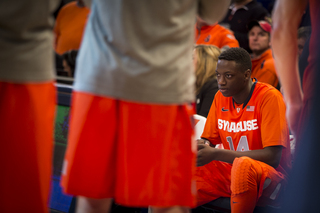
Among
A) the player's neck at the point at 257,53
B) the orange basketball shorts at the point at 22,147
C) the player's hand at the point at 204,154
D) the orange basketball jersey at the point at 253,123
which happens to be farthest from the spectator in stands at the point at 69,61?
the orange basketball shorts at the point at 22,147

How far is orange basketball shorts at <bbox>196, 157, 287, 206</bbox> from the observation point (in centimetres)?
176

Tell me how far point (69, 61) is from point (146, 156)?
1960mm

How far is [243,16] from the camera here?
11.6 feet

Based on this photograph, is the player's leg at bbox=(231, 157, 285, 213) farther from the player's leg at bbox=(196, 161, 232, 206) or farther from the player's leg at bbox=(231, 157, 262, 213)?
the player's leg at bbox=(196, 161, 232, 206)

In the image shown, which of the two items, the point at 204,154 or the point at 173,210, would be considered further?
the point at 204,154

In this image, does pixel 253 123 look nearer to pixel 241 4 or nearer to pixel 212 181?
pixel 212 181

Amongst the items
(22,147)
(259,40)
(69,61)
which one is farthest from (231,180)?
(259,40)

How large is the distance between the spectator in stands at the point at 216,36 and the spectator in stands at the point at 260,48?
0.73 ft

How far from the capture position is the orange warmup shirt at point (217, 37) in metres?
3.17

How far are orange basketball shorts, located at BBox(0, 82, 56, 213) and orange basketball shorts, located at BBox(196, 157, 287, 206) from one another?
1080mm

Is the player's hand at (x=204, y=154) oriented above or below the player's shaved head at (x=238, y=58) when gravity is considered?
below

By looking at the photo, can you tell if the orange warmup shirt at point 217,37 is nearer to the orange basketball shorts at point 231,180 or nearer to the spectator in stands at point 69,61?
the spectator in stands at point 69,61

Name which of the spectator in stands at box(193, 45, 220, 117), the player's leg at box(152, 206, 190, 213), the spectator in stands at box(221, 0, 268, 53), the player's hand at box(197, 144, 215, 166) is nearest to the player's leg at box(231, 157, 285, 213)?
the player's hand at box(197, 144, 215, 166)

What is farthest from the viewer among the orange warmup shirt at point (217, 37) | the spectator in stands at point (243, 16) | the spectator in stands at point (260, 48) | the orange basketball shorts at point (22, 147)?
the spectator in stands at point (243, 16)
